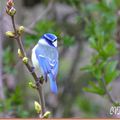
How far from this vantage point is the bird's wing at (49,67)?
0.81 metres

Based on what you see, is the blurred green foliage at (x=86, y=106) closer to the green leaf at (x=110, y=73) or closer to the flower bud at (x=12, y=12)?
the green leaf at (x=110, y=73)

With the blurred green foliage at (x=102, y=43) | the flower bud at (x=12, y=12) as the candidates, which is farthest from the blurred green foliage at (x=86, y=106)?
the flower bud at (x=12, y=12)

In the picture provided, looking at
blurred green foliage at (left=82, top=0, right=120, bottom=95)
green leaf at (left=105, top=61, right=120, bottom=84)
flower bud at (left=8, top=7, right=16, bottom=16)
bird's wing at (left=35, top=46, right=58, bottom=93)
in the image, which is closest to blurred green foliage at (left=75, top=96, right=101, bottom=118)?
blurred green foliage at (left=82, top=0, right=120, bottom=95)

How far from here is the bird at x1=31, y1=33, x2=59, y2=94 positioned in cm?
81

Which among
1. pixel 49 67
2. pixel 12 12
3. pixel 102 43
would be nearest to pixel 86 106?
pixel 102 43

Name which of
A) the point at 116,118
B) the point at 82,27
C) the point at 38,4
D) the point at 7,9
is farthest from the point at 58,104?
the point at 7,9

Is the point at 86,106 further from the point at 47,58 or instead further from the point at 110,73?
the point at 47,58

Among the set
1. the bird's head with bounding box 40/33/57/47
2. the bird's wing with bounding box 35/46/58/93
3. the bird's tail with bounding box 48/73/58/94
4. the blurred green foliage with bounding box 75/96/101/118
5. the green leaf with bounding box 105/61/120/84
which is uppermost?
the bird's head with bounding box 40/33/57/47

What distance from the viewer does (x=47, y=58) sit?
2.76 feet

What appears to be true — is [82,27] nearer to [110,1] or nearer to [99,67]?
[110,1]

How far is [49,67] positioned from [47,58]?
0.02 metres

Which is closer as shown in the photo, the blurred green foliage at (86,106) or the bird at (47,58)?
the bird at (47,58)

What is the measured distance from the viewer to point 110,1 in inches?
69.1

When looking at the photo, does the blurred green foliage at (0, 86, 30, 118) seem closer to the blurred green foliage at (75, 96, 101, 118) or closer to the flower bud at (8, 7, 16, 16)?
the blurred green foliage at (75, 96, 101, 118)
